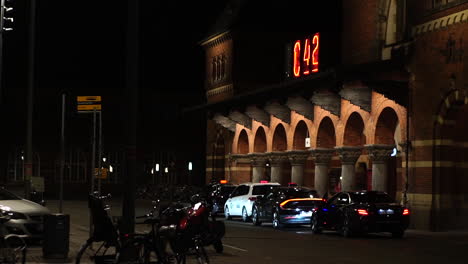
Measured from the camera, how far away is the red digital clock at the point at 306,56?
Result: 4762cm

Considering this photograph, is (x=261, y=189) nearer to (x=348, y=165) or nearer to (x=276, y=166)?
(x=348, y=165)

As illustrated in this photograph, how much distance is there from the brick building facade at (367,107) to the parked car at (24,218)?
17165 mm

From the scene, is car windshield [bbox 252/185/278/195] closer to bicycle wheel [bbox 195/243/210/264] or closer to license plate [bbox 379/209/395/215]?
license plate [bbox 379/209/395/215]

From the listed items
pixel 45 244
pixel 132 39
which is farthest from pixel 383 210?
pixel 132 39

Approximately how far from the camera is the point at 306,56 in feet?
161

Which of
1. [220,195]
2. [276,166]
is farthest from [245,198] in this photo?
[276,166]

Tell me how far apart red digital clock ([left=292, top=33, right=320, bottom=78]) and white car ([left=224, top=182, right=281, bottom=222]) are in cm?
848

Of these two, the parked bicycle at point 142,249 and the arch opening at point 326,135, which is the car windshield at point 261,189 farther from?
the parked bicycle at point 142,249

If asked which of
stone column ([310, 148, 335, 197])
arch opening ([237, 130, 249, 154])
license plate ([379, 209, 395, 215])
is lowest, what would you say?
license plate ([379, 209, 395, 215])

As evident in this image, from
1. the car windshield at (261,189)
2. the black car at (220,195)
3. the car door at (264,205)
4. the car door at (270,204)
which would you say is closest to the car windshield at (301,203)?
the car door at (270,204)

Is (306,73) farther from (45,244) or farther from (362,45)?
(45,244)

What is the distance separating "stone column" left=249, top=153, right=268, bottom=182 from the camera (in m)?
57.2

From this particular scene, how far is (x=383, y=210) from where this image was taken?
99.8 ft

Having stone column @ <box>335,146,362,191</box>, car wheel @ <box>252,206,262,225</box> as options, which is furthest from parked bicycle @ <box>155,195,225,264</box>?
stone column @ <box>335,146,362,191</box>
